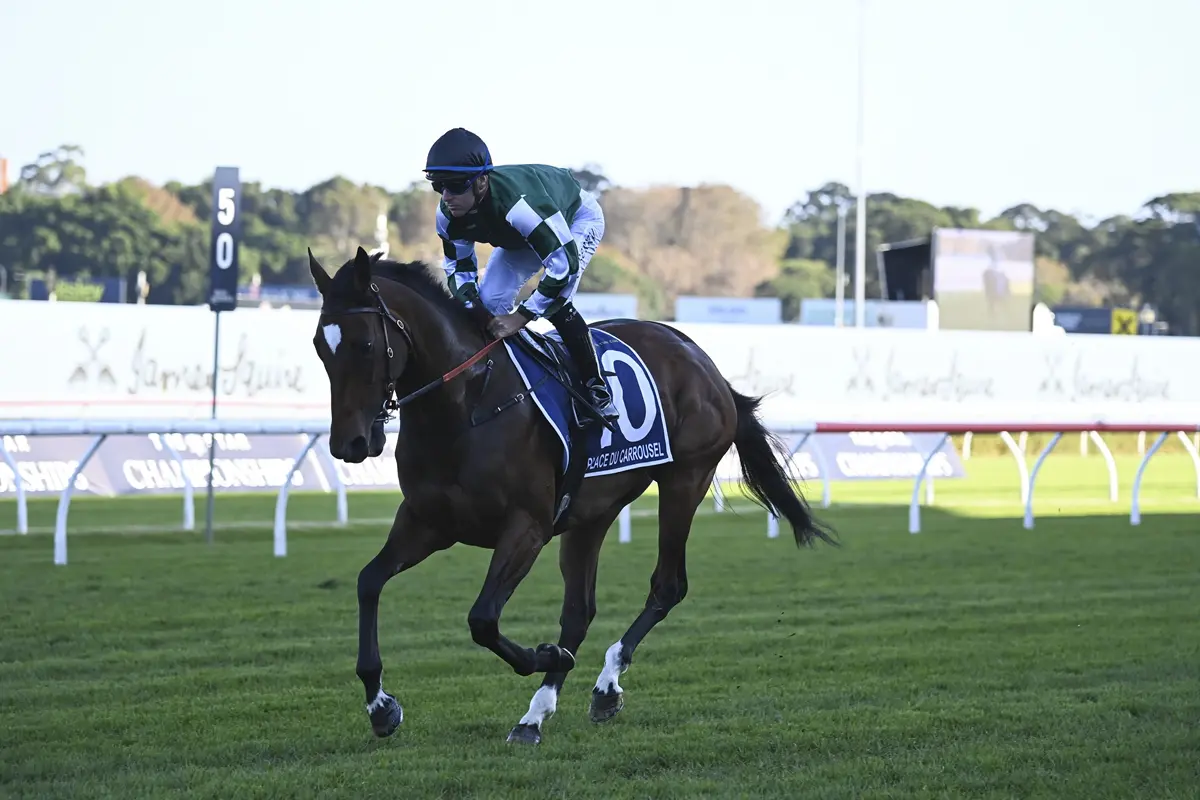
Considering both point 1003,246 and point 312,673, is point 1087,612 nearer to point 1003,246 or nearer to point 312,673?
point 312,673

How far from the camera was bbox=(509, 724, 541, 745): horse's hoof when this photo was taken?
428cm

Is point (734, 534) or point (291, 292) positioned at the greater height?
point (291, 292)

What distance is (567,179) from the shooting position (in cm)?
478

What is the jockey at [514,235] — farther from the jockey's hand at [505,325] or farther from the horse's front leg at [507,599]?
the horse's front leg at [507,599]

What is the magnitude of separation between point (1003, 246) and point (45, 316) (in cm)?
2403

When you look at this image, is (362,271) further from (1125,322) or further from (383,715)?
(1125,322)

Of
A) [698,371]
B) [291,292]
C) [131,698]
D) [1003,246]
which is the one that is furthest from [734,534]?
[291,292]

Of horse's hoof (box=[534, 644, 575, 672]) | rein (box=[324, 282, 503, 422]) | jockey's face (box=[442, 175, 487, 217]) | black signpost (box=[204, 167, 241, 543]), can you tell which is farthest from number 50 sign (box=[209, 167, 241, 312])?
horse's hoof (box=[534, 644, 575, 672])

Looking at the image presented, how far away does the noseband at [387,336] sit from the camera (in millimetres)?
3939

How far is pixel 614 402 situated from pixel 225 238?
18.5 feet

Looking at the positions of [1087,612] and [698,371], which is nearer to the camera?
[698,371]

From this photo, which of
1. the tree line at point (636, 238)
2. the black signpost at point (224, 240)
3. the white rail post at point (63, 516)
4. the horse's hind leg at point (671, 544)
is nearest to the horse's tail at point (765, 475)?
the horse's hind leg at point (671, 544)

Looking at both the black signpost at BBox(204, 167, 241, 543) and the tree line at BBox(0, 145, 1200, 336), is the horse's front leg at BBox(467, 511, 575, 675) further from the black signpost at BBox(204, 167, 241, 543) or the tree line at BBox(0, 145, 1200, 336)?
the tree line at BBox(0, 145, 1200, 336)

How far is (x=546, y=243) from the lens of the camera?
4.41 meters
